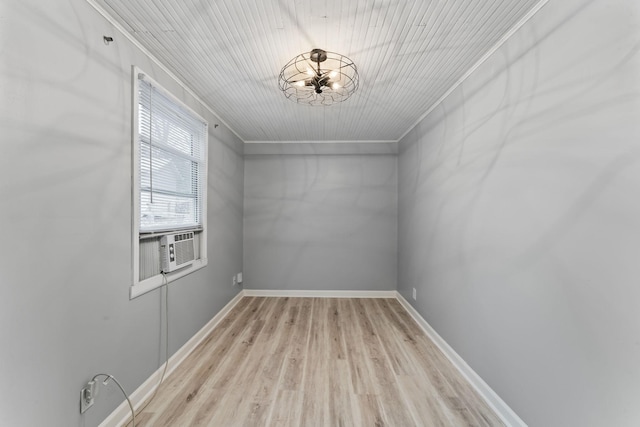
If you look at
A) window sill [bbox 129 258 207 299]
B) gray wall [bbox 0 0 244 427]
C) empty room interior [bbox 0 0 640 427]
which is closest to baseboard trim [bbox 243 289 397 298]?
empty room interior [bbox 0 0 640 427]

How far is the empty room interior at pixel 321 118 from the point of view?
3.41 feet

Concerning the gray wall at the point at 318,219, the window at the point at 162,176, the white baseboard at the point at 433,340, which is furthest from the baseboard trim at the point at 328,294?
the window at the point at 162,176

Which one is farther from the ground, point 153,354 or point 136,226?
point 136,226

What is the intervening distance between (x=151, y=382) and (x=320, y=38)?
2663mm

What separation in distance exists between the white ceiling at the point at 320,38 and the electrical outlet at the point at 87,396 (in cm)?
206

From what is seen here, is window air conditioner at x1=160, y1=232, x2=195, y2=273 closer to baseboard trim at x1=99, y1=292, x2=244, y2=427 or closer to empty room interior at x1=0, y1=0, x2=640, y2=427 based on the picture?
empty room interior at x1=0, y1=0, x2=640, y2=427

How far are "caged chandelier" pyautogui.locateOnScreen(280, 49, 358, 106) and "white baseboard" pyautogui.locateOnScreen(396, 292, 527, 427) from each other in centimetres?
246

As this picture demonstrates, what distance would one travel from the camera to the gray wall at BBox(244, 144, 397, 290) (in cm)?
395

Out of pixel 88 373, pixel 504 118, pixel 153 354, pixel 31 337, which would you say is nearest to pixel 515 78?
pixel 504 118

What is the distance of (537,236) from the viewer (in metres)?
1.35

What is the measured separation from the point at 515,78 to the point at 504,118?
23 centimetres

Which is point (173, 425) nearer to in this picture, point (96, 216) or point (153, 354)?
point (153, 354)

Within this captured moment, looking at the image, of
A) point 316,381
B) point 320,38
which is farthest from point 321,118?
point 316,381

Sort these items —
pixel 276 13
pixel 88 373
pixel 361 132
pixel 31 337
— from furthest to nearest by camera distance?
1. pixel 361 132
2. pixel 276 13
3. pixel 88 373
4. pixel 31 337
